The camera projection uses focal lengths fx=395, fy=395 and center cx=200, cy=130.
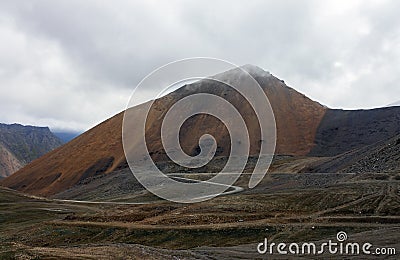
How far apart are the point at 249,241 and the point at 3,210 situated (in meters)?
57.9

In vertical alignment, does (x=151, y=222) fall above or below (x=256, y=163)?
below

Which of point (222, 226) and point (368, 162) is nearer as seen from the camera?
point (222, 226)

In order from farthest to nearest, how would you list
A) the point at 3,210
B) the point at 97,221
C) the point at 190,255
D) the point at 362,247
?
the point at 3,210 → the point at 97,221 → the point at 190,255 → the point at 362,247

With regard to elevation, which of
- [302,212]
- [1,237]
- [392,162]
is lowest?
[1,237]

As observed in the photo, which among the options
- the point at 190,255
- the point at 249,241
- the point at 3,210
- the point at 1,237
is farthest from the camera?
the point at 3,210

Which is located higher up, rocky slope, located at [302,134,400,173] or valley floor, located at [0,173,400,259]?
rocky slope, located at [302,134,400,173]

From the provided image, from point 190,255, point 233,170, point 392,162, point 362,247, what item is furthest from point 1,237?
point 233,170

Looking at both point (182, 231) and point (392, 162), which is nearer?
point (182, 231)

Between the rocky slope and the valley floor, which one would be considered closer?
the valley floor

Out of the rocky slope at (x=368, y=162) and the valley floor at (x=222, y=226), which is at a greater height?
the rocky slope at (x=368, y=162)

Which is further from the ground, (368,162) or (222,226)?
(368,162)

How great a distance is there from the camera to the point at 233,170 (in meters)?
150

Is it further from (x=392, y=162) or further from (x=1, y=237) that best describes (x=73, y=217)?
(x=392, y=162)

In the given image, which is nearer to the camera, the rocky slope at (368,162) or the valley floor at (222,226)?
the valley floor at (222,226)
